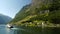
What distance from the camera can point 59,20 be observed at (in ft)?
650

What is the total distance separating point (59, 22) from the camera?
193 metres

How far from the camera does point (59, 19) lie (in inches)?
7830

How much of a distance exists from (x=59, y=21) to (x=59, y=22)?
422 centimetres

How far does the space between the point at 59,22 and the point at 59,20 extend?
5954mm

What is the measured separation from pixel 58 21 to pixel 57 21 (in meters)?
2.00

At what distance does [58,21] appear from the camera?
198m

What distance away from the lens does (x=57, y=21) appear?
199250 mm

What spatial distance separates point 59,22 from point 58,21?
4.77 metres

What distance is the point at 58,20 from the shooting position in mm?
198750

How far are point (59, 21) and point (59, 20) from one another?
1864 mm

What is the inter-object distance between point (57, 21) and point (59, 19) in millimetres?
3586

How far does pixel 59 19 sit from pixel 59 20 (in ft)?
4.63

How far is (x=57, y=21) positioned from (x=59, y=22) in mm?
6600
